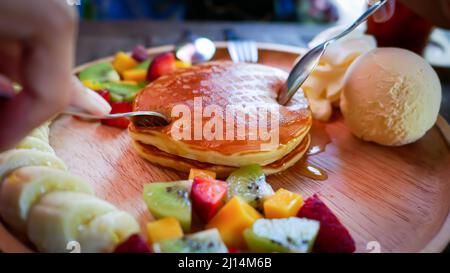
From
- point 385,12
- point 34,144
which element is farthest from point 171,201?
point 385,12

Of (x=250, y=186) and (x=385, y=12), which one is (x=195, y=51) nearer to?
(x=385, y=12)

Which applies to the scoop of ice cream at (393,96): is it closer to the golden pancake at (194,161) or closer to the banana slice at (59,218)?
the golden pancake at (194,161)

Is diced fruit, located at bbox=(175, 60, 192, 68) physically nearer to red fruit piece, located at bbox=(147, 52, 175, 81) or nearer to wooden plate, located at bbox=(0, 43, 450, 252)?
red fruit piece, located at bbox=(147, 52, 175, 81)

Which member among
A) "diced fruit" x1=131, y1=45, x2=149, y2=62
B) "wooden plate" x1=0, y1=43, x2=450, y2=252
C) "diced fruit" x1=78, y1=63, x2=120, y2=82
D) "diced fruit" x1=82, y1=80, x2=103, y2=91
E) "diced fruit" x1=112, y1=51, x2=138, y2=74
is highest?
"diced fruit" x1=131, y1=45, x2=149, y2=62

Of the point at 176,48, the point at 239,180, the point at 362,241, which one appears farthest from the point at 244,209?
the point at 176,48

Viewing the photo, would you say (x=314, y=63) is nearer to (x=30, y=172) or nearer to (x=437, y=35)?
(x=30, y=172)

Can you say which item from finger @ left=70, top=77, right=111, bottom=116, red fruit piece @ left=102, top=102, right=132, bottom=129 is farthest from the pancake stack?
finger @ left=70, top=77, right=111, bottom=116
